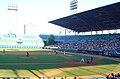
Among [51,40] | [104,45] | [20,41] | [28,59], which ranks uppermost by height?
[51,40]

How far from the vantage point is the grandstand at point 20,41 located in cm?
11400

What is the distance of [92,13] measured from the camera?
64.1m

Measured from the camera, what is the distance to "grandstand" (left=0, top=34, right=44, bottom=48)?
114000mm

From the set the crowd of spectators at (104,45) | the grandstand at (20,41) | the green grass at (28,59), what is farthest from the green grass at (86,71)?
the grandstand at (20,41)

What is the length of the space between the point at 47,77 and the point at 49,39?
305 feet

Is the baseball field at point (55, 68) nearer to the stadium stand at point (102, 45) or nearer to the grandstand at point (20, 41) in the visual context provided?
the stadium stand at point (102, 45)

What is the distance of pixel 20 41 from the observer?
386 ft

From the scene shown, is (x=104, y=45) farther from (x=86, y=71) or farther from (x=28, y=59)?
(x=86, y=71)

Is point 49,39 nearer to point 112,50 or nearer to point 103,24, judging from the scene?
point 103,24

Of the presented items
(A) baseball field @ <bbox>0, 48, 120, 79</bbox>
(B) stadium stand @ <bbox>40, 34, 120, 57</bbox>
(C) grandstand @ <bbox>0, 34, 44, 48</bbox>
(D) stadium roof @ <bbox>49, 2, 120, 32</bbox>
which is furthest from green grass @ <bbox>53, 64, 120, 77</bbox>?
(C) grandstand @ <bbox>0, 34, 44, 48</bbox>

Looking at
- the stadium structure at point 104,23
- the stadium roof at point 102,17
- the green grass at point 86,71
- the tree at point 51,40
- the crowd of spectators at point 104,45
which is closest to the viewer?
the green grass at point 86,71

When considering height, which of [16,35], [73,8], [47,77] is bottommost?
[47,77]

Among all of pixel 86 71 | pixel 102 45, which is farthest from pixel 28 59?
pixel 102 45

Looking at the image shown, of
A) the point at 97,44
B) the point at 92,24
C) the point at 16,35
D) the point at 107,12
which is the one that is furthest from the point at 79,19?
the point at 16,35
